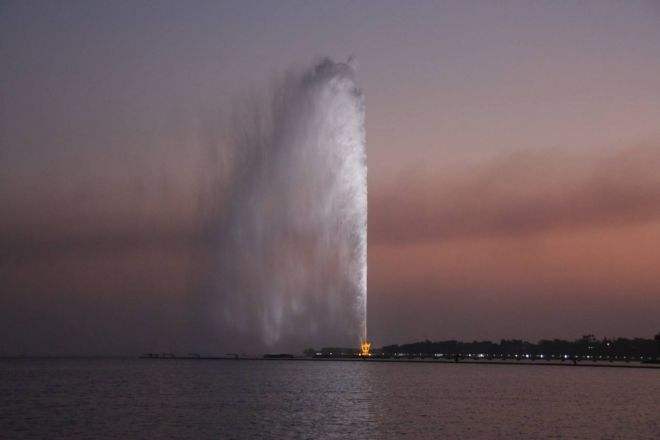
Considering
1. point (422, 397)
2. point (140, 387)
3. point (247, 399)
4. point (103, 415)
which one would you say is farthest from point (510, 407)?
point (140, 387)

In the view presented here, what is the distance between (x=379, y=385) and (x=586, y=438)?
42.8 meters

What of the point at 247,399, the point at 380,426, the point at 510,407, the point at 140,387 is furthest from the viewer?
the point at 140,387

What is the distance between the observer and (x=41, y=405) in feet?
186

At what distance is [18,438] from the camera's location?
38375 mm

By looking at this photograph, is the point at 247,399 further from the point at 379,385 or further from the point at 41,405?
the point at 379,385

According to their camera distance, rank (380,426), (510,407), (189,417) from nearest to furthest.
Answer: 1. (380,426)
2. (189,417)
3. (510,407)

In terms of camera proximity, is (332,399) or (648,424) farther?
(332,399)

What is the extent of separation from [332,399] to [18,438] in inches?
1083

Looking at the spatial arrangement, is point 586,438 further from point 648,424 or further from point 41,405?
point 41,405

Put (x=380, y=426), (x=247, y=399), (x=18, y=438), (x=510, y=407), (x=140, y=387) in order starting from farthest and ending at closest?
(x=140, y=387), (x=247, y=399), (x=510, y=407), (x=380, y=426), (x=18, y=438)

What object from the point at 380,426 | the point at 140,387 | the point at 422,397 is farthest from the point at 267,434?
the point at 140,387

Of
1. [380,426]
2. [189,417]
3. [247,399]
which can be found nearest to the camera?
[380,426]

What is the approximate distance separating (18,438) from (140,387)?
133ft

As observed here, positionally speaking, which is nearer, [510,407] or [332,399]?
[510,407]
